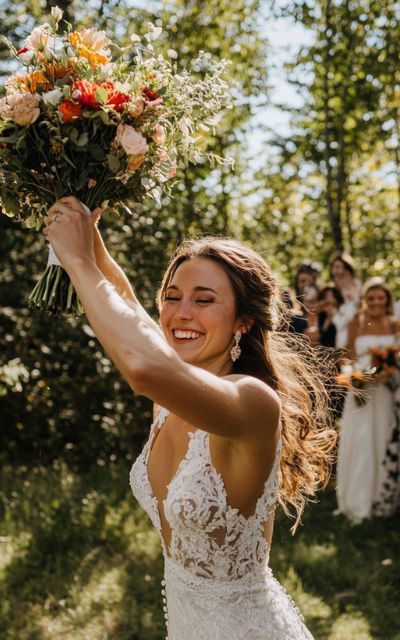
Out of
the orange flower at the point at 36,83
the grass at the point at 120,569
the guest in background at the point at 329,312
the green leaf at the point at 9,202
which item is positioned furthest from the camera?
the guest in background at the point at 329,312

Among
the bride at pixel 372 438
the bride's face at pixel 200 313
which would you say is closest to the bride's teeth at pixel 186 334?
the bride's face at pixel 200 313

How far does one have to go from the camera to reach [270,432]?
1866 mm

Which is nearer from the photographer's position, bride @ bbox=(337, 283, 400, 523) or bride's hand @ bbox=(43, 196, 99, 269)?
bride's hand @ bbox=(43, 196, 99, 269)

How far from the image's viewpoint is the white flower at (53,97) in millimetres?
2012

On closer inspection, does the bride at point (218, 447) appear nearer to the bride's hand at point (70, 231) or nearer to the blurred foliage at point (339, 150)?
the bride's hand at point (70, 231)

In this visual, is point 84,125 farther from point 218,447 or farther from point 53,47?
point 218,447

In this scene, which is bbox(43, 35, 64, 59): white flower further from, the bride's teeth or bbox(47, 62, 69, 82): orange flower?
the bride's teeth

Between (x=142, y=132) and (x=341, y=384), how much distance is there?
144 centimetres

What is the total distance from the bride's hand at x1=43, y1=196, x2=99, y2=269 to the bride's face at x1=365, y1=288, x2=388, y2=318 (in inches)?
199

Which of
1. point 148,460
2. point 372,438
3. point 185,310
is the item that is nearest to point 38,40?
point 185,310

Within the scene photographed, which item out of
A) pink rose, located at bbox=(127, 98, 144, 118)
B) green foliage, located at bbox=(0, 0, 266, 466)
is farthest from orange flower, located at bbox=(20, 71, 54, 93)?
green foliage, located at bbox=(0, 0, 266, 466)

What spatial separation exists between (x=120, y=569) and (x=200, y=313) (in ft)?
11.6

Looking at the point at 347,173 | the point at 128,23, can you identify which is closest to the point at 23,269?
the point at 128,23

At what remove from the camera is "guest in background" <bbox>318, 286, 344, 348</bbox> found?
7344mm
